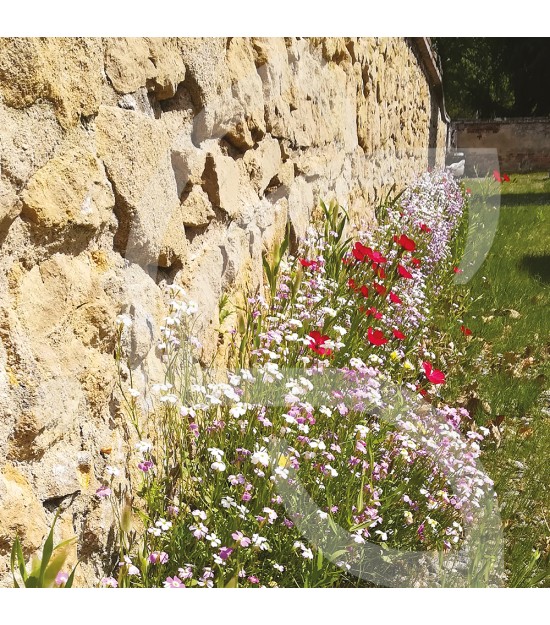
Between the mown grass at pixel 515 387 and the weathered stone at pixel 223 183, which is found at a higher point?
the weathered stone at pixel 223 183

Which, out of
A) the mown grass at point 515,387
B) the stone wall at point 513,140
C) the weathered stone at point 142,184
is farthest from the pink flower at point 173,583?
the stone wall at point 513,140

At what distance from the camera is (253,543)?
2045 millimetres

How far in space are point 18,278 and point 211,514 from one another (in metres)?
0.94

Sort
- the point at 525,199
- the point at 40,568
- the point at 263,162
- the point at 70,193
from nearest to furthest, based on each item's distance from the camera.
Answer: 1. the point at 40,568
2. the point at 70,193
3. the point at 263,162
4. the point at 525,199

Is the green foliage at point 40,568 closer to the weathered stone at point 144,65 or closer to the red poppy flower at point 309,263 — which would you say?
the weathered stone at point 144,65

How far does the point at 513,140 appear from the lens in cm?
1934

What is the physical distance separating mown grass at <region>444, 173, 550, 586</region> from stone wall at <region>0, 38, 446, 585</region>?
1.36 meters

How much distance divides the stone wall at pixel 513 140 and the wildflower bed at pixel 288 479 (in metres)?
17.3

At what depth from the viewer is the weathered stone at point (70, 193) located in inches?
65.4

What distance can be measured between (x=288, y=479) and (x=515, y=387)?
7.01 ft

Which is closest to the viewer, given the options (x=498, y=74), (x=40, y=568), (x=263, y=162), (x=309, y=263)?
(x=40, y=568)

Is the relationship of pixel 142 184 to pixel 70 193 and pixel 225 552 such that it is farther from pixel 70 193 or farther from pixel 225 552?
pixel 225 552

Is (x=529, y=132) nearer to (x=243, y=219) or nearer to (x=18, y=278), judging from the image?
(x=243, y=219)

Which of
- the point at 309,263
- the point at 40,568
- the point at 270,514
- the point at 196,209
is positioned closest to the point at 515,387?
the point at 309,263
